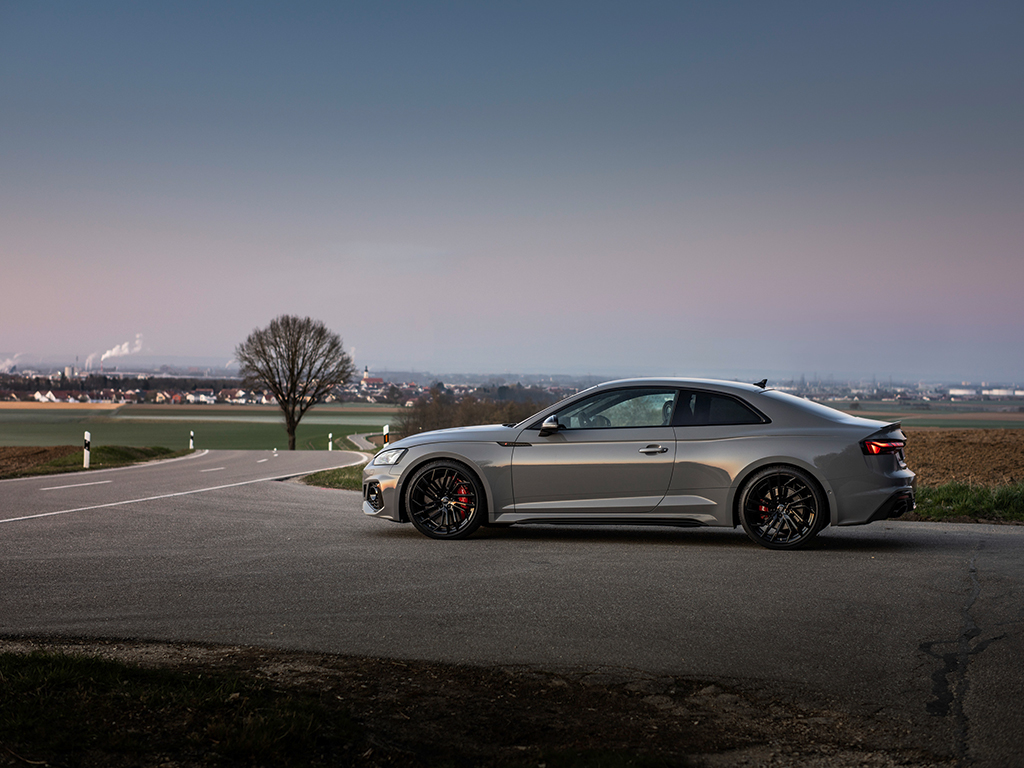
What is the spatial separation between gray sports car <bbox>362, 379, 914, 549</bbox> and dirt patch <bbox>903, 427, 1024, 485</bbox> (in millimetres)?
9589

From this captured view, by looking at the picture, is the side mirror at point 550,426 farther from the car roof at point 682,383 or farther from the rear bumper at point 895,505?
the rear bumper at point 895,505

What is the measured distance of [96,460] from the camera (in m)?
29.4

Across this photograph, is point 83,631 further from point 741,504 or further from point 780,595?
point 741,504

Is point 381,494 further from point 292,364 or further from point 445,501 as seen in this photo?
point 292,364

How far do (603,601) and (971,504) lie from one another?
782 centimetres

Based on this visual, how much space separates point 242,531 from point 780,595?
599 centimetres

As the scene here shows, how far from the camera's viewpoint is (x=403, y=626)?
5949 mm

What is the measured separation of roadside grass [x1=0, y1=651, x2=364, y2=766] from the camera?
3.59 metres

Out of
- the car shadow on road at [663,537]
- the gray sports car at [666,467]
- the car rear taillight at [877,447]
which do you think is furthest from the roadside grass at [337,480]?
the car rear taillight at [877,447]

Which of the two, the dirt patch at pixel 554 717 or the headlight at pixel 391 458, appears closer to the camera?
the dirt patch at pixel 554 717

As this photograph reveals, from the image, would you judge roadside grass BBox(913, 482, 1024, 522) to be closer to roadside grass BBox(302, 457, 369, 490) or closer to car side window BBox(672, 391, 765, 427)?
car side window BBox(672, 391, 765, 427)

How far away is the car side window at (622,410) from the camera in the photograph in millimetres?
9352

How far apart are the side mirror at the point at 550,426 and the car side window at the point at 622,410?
90mm

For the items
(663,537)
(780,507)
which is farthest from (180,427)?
(780,507)
